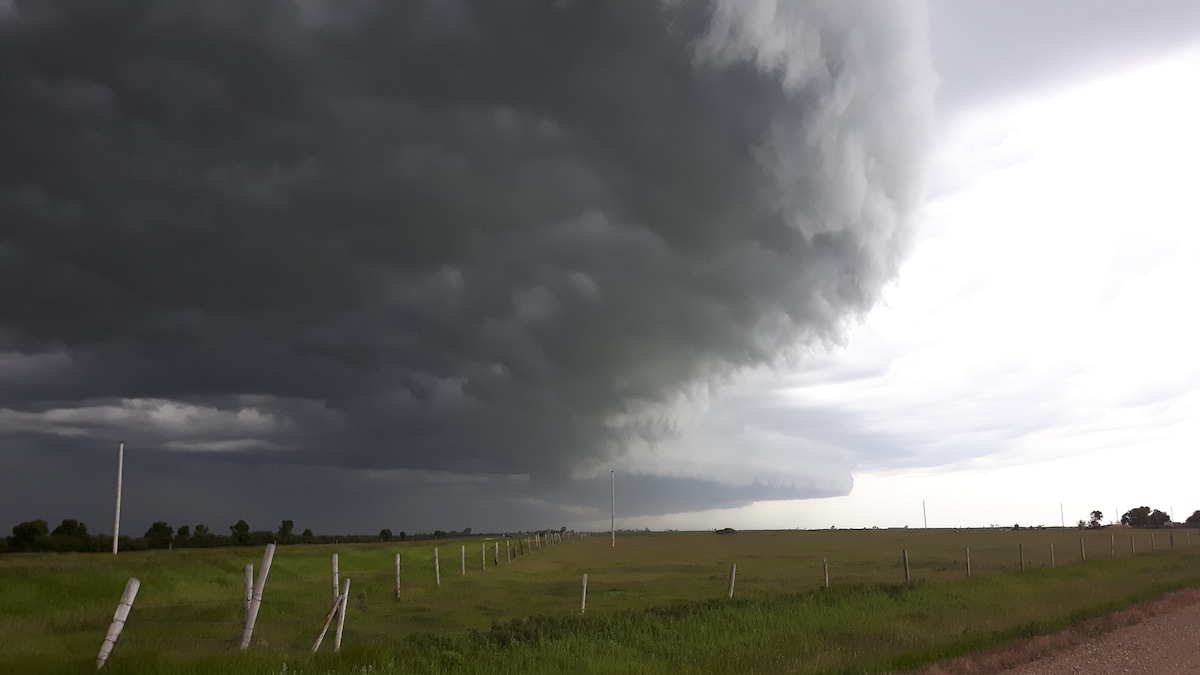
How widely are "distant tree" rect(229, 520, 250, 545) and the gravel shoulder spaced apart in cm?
10941

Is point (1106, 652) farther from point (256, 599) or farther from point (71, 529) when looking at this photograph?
point (71, 529)

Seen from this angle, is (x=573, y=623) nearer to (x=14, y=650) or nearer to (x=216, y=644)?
(x=216, y=644)

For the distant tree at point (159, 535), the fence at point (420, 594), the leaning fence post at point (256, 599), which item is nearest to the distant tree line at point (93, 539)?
the distant tree at point (159, 535)

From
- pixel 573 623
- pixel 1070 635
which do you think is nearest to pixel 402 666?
pixel 573 623

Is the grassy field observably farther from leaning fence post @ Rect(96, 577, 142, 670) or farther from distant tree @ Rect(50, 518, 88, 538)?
distant tree @ Rect(50, 518, 88, 538)

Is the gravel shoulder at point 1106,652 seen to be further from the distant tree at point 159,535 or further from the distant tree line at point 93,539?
the distant tree at point 159,535

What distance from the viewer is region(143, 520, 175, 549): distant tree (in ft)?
331

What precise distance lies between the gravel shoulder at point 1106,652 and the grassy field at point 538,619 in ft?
3.87

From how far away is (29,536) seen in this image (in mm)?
80875

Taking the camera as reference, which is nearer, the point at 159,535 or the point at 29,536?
the point at 29,536

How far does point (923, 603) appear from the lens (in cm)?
2944

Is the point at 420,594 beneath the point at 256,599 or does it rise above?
beneath

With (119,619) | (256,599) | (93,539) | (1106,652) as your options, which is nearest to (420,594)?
(256,599)

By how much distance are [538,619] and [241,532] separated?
106 m
